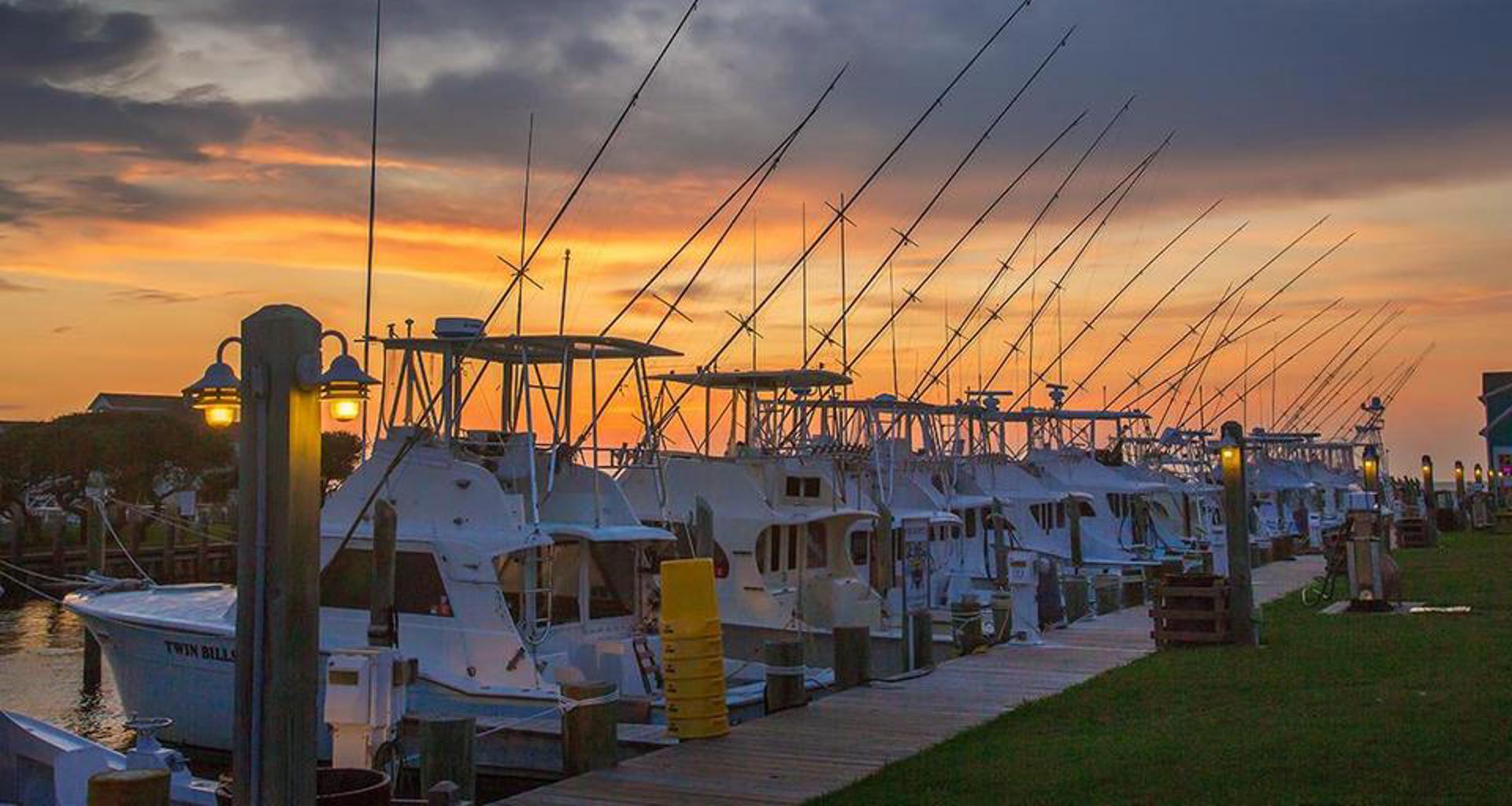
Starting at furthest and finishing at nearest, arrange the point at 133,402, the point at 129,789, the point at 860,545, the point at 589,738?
the point at 133,402, the point at 860,545, the point at 589,738, the point at 129,789

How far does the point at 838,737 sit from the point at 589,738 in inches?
101

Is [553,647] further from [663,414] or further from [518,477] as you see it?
[663,414]

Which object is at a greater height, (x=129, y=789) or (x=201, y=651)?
(x=129, y=789)

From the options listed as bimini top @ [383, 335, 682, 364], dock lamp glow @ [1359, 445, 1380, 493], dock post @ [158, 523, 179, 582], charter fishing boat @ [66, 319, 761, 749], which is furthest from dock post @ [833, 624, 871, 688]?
dock lamp glow @ [1359, 445, 1380, 493]

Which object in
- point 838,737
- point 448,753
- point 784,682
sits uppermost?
point 784,682

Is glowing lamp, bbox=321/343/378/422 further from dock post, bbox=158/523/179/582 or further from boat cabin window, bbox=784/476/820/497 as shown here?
dock post, bbox=158/523/179/582

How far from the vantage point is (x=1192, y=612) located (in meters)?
19.9

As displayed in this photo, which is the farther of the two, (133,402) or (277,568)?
(133,402)

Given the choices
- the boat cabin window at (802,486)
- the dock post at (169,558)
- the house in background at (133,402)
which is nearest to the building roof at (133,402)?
the house in background at (133,402)

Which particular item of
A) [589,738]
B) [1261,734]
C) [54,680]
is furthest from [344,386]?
[54,680]

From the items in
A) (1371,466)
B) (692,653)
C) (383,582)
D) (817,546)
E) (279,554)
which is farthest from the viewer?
(1371,466)

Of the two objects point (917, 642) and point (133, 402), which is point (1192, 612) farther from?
point (133, 402)

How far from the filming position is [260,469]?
7453 millimetres

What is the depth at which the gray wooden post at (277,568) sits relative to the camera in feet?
24.4
